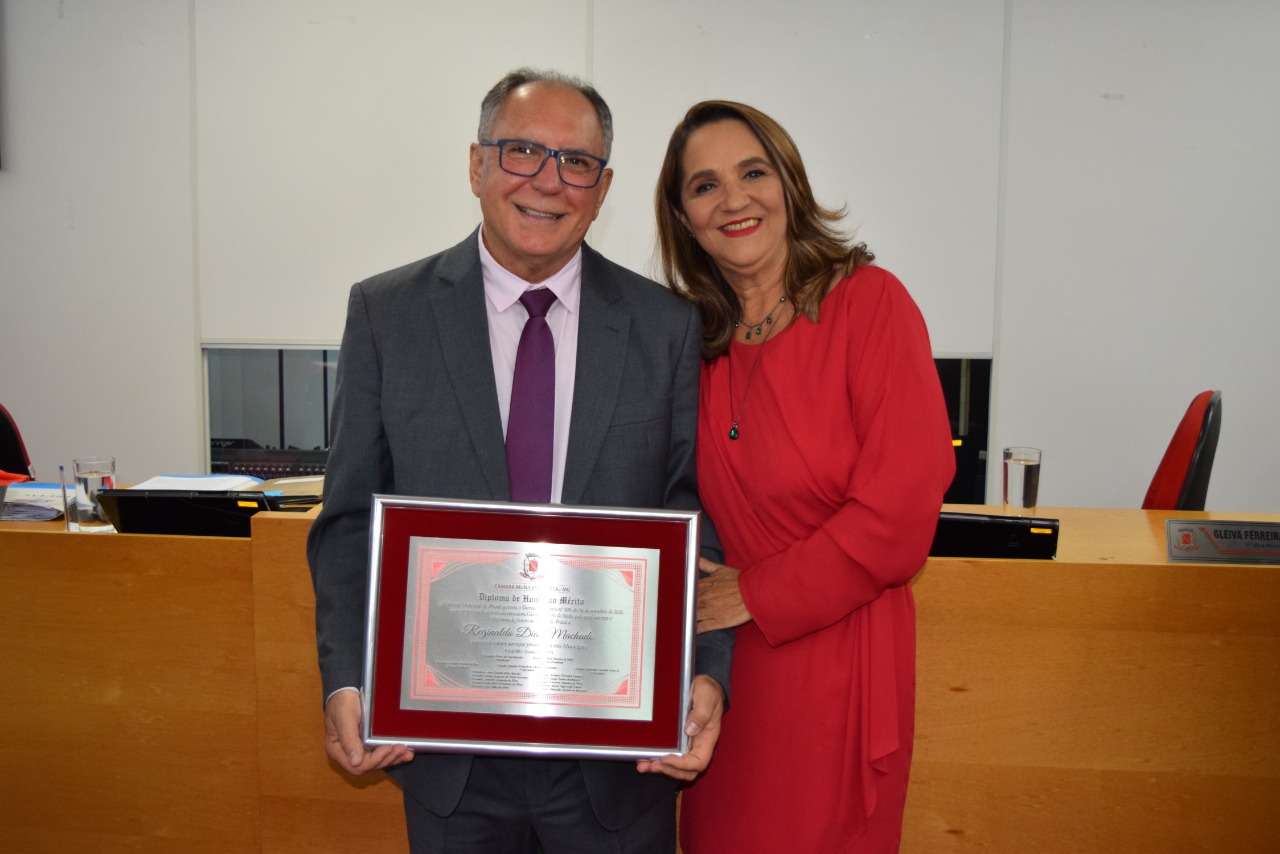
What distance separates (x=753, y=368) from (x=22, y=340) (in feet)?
12.9

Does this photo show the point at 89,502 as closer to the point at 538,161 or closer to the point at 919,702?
the point at 538,161

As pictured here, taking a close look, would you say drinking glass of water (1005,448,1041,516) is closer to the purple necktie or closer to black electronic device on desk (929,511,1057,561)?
black electronic device on desk (929,511,1057,561)

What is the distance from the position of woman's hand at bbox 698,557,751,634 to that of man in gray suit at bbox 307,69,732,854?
2 cm

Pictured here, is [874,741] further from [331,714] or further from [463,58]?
[463,58]

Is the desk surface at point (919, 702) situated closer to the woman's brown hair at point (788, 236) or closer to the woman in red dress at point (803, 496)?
the woman in red dress at point (803, 496)

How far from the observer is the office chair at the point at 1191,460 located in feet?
8.65

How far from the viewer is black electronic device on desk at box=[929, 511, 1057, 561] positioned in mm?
1794

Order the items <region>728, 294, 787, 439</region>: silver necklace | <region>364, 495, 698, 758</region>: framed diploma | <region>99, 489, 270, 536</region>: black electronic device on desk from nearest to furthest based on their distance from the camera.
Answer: <region>364, 495, 698, 758</region>: framed diploma, <region>728, 294, 787, 439</region>: silver necklace, <region>99, 489, 270, 536</region>: black electronic device on desk

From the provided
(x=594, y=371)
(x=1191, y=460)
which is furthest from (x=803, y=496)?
(x=1191, y=460)

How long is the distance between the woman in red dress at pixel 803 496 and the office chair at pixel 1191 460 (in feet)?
5.07

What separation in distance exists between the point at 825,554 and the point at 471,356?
600 millimetres

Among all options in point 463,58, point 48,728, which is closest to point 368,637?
point 48,728

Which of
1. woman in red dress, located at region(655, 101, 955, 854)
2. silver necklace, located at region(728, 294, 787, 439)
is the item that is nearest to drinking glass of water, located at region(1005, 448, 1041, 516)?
woman in red dress, located at region(655, 101, 955, 854)

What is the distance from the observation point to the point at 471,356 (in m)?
1.39
